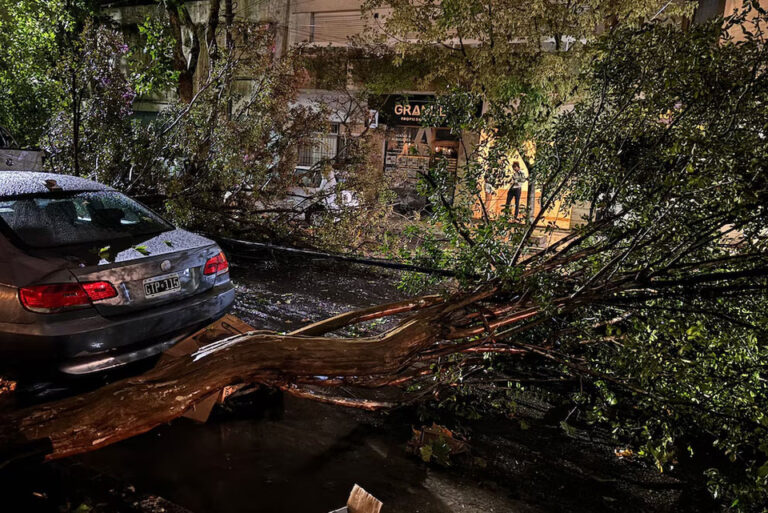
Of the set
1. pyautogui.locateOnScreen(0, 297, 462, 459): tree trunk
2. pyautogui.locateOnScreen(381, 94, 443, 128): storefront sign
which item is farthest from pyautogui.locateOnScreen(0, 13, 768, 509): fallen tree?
pyautogui.locateOnScreen(381, 94, 443, 128): storefront sign

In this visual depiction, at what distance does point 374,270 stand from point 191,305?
6.36m

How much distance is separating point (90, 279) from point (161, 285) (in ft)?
1.75

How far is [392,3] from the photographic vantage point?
43.6 feet

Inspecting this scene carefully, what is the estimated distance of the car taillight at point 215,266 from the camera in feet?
15.7

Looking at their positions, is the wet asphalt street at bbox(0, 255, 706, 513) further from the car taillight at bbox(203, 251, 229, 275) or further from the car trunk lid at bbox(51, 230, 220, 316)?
the car taillight at bbox(203, 251, 229, 275)

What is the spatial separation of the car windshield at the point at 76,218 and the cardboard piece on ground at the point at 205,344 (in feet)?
3.74

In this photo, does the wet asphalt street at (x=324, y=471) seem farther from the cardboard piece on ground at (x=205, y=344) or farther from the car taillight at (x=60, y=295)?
the car taillight at (x=60, y=295)

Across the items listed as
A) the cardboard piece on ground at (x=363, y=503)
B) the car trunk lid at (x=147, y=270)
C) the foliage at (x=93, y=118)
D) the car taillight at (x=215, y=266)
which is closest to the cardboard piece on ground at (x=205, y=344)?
the car trunk lid at (x=147, y=270)

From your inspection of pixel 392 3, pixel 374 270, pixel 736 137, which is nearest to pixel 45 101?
pixel 392 3

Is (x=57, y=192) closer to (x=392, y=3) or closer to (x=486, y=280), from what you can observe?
(x=486, y=280)

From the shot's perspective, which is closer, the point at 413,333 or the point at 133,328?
the point at 413,333

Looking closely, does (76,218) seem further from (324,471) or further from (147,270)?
(324,471)

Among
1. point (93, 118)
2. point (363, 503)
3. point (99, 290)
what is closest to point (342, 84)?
point (93, 118)

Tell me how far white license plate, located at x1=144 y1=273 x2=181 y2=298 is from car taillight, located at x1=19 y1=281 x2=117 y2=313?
326mm
